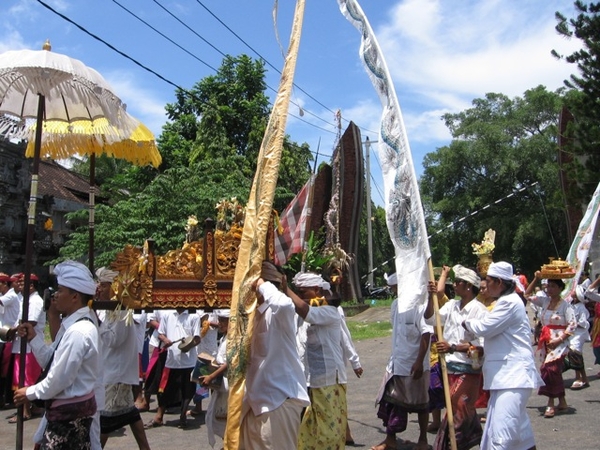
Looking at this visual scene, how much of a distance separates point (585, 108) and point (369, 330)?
833 cm

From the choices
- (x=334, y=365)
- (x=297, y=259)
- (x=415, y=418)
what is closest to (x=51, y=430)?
(x=334, y=365)

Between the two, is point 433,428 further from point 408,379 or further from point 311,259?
point 311,259

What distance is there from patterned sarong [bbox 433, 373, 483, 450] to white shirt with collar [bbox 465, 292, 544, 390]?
2.93 feet

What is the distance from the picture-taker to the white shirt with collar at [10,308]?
32.9 ft

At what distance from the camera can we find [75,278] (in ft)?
15.1

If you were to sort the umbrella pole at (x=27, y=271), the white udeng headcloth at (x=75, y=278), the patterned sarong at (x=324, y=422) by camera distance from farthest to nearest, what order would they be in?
the patterned sarong at (x=324, y=422) → the umbrella pole at (x=27, y=271) → the white udeng headcloth at (x=75, y=278)

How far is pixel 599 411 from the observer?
8711 mm

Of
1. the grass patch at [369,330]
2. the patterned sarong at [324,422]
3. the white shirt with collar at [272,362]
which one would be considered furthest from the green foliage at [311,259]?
the white shirt with collar at [272,362]

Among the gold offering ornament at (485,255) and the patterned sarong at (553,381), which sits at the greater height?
the gold offering ornament at (485,255)

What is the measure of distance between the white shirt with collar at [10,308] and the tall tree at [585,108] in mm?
12188

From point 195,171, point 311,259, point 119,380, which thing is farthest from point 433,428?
point 195,171

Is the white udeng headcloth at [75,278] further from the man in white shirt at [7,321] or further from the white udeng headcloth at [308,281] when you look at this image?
the man in white shirt at [7,321]

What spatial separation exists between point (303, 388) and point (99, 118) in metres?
3.26

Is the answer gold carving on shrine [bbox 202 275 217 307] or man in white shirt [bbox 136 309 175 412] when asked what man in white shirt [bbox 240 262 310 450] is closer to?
gold carving on shrine [bbox 202 275 217 307]
